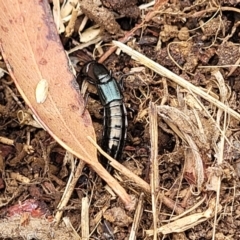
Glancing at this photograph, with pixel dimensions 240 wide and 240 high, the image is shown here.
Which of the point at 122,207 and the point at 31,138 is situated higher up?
the point at 31,138

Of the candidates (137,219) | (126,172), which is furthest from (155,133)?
(137,219)

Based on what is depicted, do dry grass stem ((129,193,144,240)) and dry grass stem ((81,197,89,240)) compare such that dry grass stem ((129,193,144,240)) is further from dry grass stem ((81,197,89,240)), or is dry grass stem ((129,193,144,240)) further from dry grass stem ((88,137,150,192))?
dry grass stem ((81,197,89,240))

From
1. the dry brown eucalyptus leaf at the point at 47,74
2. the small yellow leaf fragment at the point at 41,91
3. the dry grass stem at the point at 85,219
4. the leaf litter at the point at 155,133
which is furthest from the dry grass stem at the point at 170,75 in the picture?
the dry grass stem at the point at 85,219

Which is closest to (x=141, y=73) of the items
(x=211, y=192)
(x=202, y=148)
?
(x=202, y=148)

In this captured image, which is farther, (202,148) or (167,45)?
(167,45)

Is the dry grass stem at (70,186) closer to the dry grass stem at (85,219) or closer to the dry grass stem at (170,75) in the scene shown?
the dry grass stem at (85,219)

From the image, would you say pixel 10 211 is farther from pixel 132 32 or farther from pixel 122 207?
pixel 132 32
